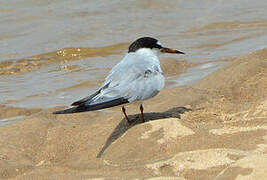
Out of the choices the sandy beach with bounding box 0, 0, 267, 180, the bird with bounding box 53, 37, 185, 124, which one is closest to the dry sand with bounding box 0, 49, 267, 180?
the sandy beach with bounding box 0, 0, 267, 180

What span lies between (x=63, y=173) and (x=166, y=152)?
0.76m

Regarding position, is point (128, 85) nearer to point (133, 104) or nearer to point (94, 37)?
point (133, 104)

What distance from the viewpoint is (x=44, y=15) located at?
1069 centimetres

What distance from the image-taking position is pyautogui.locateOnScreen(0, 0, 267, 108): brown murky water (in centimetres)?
691

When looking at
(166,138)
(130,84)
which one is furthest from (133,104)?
(166,138)

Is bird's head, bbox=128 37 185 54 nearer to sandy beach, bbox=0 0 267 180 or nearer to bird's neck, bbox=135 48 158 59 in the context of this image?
bird's neck, bbox=135 48 158 59

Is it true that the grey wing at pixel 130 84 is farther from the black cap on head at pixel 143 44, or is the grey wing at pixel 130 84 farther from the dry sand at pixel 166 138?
the black cap on head at pixel 143 44

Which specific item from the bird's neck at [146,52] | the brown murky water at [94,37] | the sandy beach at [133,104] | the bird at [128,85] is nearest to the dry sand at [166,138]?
the sandy beach at [133,104]

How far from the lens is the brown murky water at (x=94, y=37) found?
6914 millimetres

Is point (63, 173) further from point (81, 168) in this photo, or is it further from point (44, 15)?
point (44, 15)

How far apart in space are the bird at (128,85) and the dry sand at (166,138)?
10.2 inches

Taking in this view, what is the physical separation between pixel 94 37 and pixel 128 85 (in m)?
5.37

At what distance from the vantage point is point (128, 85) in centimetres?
421

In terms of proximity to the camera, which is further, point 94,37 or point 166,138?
point 94,37
